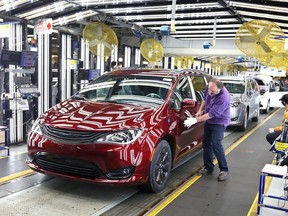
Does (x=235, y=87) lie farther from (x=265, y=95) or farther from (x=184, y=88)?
(x=184, y=88)

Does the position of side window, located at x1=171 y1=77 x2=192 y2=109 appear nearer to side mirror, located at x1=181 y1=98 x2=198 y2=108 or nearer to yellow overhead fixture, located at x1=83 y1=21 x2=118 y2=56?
side mirror, located at x1=181 y1=98 x2=198 y2=108

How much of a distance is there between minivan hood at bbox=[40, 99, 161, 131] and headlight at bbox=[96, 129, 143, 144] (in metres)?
0.06

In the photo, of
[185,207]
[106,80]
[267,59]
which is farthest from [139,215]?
[267,59]

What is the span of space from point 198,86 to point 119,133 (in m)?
2.51

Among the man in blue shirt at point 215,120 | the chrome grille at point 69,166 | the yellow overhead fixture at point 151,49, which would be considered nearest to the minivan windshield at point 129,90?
the man in blue shirt at point 215,120

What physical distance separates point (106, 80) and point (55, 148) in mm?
1755

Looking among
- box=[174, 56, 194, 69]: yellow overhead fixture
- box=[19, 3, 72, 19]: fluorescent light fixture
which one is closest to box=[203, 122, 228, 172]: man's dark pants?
box=[19, 3, 72, 19]: fluorescent light fixture

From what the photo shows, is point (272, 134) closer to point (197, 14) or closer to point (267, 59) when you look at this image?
point (267, 59)

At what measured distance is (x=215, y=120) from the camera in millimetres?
5027

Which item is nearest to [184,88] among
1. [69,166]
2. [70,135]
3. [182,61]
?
[70,135]

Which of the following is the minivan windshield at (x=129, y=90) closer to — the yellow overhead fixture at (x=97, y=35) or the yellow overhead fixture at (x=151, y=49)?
the yellow overhead fixture at (x=97, y=35)

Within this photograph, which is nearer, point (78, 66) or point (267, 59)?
point (267, 59)

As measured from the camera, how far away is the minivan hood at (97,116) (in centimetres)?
392

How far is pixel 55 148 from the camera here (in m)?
3.95
